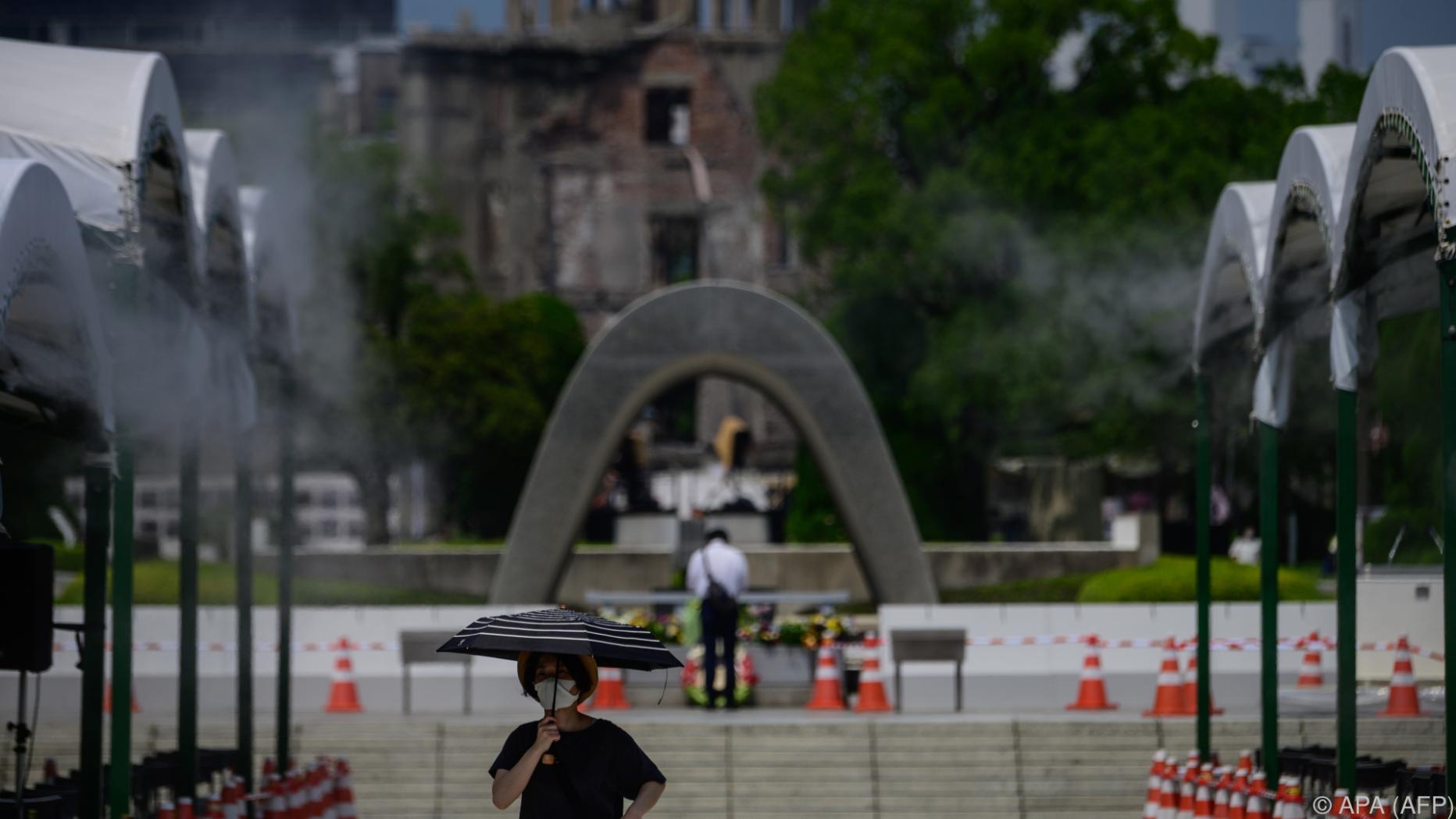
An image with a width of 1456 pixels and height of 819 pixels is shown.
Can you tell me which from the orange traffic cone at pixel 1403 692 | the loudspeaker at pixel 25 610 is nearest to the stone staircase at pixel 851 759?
the orange traffic cone at pixel 1403 692

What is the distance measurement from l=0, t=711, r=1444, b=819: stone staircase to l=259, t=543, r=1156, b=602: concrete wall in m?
16.7

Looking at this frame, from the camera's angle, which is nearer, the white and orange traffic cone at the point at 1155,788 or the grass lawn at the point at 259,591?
the white and orange traffic cone at the point at 1155,788

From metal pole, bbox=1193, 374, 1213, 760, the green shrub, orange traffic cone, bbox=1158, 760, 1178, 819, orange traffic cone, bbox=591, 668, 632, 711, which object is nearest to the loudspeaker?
orange traffic cone, bbox=1158, 760, 1178, 819

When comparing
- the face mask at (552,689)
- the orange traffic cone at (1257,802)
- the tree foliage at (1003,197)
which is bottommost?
the orange traffic cone at (1257,802)

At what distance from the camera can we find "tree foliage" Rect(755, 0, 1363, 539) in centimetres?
4044

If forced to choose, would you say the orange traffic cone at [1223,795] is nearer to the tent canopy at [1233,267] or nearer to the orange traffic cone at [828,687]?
the tent canopy at [1233,267]

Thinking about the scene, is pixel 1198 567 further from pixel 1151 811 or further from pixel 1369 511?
pixel 1369 511

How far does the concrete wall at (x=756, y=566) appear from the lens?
36406mm

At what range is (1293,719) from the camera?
63.2ft

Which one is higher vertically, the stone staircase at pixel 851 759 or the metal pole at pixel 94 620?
the metal pole at pixel 94 620

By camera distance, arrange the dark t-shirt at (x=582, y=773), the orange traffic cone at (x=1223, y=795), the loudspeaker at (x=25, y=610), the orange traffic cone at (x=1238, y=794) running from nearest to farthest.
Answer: the dark t-shirt at (x=582, y=773) < the loudspeaker at (x=25, y=610) < the orange traffic cone at (x=1238, y=794) < the orange traffic cone at (x=1223, y=795)

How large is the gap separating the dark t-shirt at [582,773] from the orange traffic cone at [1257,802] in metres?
6.70

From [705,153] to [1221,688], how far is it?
5058 centimetres

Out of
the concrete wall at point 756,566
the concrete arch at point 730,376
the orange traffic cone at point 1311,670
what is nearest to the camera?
the orange traffic cone at point 1311,670
